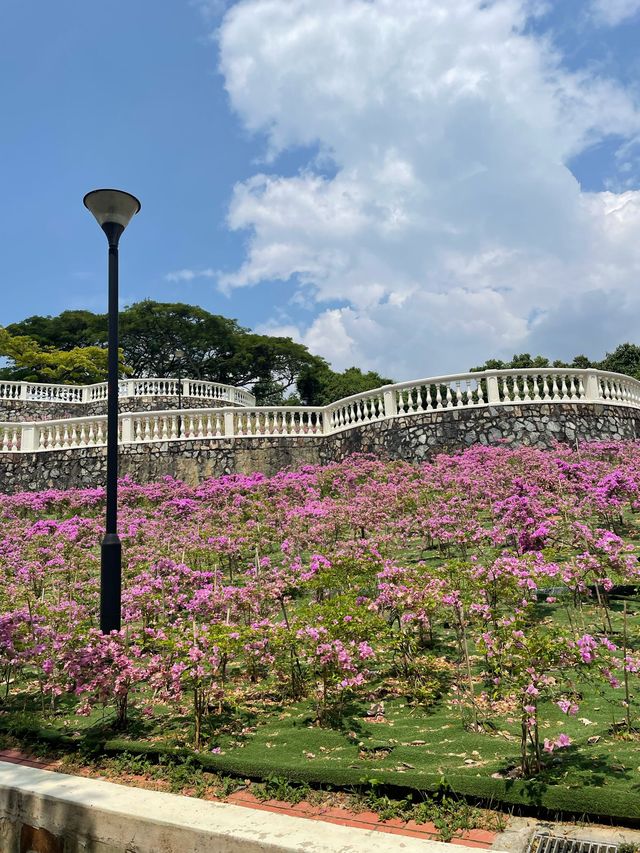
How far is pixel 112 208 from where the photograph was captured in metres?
6.59

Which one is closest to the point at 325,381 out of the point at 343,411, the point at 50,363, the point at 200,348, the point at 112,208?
the point at 200,348

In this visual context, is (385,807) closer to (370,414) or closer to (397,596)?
(397,596)

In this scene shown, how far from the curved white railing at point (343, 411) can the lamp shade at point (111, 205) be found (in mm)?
11198

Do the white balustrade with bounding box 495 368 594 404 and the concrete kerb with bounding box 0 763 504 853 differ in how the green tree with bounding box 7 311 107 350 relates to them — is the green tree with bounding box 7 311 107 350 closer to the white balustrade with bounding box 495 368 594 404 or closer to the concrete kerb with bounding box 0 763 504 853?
the white balustrade with bounding box 495 368 594 404

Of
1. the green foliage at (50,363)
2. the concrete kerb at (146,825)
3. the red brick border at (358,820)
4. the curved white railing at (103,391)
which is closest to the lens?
the concrete kerb at (146,825)

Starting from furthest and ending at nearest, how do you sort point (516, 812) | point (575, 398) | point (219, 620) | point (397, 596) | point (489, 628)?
point (575, 398) < point (489, 628) < point (219, 620) < point (397, 596) < point (516, 812)

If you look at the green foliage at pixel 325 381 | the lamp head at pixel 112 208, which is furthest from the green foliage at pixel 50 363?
the lamp head at pixel 112 208

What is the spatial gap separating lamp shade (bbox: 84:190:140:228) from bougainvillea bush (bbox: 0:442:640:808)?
3858 millimetres

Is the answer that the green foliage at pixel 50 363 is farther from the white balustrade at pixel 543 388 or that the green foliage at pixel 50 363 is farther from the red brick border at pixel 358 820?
the red brick border at pixel 358 820

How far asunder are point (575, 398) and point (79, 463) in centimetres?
1416

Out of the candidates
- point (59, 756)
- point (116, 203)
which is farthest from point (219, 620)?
point (116, 203)

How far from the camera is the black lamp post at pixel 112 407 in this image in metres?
5.81

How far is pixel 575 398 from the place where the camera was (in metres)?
16.4

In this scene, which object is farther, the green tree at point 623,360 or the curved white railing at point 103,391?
the green tree at point 623,360
